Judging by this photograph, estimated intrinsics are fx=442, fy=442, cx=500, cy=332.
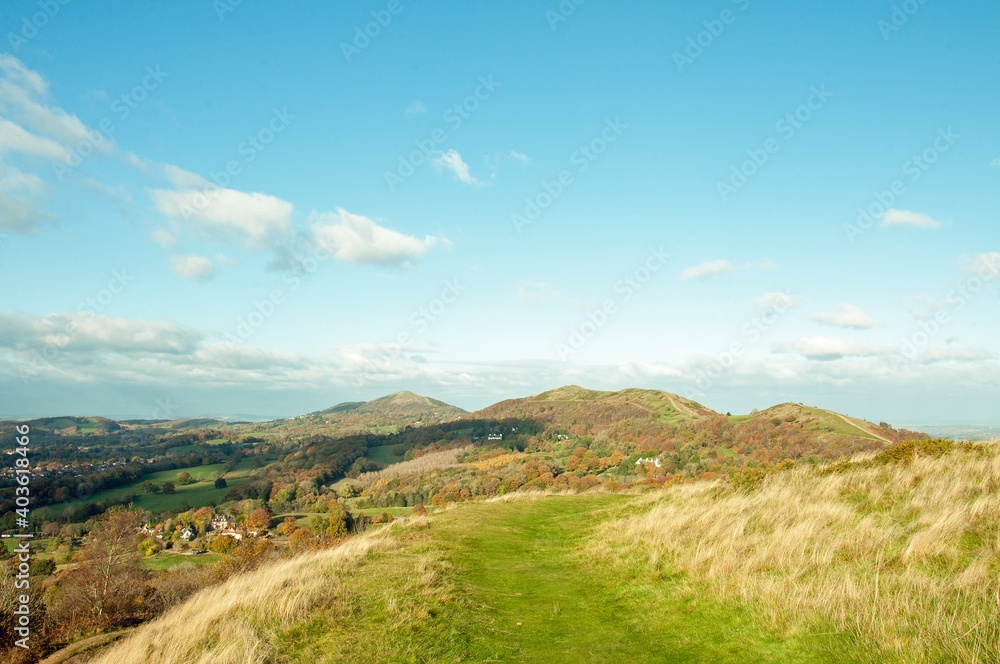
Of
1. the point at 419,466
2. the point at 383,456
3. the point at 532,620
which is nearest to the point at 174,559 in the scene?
the point at 532,620

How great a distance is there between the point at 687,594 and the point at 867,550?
2.88 metres

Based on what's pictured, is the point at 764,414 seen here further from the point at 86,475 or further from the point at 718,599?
the point at 86,475

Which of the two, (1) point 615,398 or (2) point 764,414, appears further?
(1) point 615,398

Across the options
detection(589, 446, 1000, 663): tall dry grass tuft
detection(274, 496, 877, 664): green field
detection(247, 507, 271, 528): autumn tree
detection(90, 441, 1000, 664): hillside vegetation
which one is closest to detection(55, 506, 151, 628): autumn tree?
detection(90, 441, 1000, 664): hillside vegetation

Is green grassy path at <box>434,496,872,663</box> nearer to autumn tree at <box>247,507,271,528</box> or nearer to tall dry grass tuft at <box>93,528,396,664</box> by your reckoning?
tall dry grass tuft at <box>93,528,396,664</box>

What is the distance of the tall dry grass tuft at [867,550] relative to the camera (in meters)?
4.85

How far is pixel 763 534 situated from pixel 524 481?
192 feet

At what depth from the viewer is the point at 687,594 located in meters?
7.33

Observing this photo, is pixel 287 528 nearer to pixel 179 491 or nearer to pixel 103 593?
pixel 103 593

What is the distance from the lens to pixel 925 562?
6.23 meters

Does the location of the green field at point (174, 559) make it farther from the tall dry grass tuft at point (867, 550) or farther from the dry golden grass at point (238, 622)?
the tall dry grass tuft at point (867, 550)

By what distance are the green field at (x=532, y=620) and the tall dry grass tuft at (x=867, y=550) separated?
0.48 metres

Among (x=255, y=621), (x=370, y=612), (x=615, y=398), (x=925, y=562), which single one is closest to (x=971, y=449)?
(x=925, y=562)

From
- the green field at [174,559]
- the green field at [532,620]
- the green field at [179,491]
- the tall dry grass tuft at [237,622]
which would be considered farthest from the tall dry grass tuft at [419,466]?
the tall dry grass tuft at [237,622]
